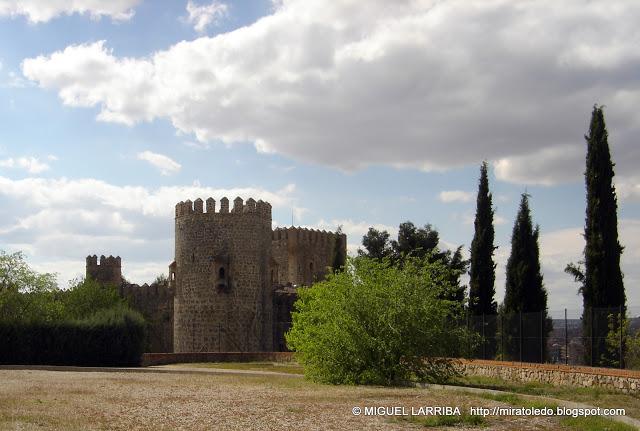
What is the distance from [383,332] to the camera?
901 inches

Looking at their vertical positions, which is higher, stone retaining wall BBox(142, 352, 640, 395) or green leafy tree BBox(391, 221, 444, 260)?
green leafy tree BBox(391, 221, 444, 260)

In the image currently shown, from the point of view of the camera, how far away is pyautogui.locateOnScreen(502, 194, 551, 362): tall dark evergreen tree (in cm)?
2644

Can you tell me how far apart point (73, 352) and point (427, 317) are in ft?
64.5

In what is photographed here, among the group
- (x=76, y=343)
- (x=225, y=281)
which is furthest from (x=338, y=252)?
(x=76, y=343)

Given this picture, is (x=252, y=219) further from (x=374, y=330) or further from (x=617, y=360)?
(x=617, y=360)

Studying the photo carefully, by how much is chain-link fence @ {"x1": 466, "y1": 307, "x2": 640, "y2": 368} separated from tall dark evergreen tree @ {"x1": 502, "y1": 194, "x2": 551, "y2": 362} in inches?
1.3

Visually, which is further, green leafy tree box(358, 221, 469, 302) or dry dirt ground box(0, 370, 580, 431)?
green leafy tree box(358, 221, 469, 302)

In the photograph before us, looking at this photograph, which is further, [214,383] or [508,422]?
[214,383]

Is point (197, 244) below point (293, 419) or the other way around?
the other way around

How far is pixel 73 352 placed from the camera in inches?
1442

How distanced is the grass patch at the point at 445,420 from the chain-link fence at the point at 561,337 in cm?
849

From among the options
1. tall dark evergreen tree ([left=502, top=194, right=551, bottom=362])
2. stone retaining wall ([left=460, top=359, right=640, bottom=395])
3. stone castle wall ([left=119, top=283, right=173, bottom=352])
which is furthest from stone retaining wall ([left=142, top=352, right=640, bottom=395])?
stone castle wall ([left=119, top=283, right=173, bottom=352])

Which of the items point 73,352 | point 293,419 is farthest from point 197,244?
point 293,419

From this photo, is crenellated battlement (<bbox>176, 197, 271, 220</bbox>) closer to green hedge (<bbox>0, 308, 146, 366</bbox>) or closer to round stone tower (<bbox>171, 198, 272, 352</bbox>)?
round stone tower (<bbox>171, 198, 272, 352</bbox>)
